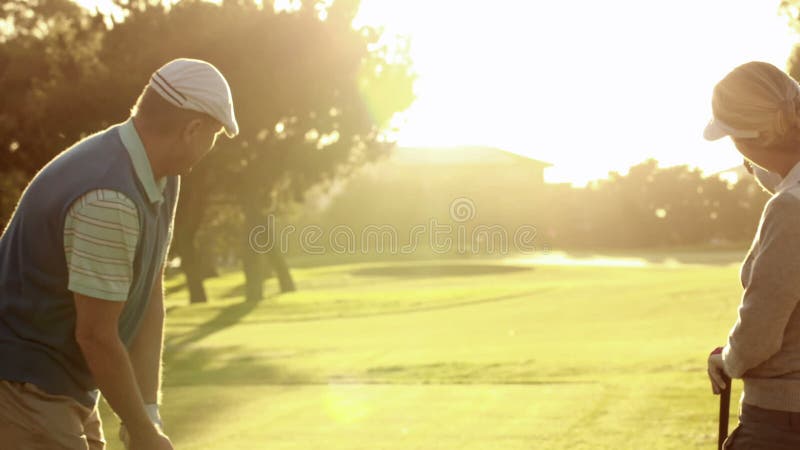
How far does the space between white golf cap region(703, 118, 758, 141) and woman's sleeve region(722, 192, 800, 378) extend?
224 millimetres

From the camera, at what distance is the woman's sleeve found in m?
3.42

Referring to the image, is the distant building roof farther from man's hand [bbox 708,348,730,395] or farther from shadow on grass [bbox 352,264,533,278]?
man's hand [bbox 708,348,730,395]

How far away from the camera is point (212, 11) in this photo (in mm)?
34156

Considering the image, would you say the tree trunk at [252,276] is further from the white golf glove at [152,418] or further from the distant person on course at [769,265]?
the distant person on course at [769,265]

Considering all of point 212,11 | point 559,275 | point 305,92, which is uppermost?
point 212,11

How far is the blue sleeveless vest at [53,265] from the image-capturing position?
11.8 feet

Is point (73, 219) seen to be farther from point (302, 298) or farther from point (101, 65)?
point (302, 298)

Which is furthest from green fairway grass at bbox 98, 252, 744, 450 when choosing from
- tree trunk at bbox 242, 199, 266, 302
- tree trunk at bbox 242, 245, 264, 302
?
tree trunk at bbox 242, 245, 264, 302

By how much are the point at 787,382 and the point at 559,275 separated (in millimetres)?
54749

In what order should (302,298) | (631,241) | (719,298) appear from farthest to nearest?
(631,241) < (302,298) < (719,298)

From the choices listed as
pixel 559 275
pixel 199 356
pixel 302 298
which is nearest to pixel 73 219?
pixel 199 356

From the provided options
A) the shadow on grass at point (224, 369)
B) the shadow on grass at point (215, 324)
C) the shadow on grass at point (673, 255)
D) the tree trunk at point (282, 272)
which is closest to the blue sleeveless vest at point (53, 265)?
the shadow on grass at point (224, 369)

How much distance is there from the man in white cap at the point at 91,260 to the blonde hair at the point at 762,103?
148cm

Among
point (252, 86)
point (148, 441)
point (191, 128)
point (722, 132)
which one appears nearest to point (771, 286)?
point (722, 132)
